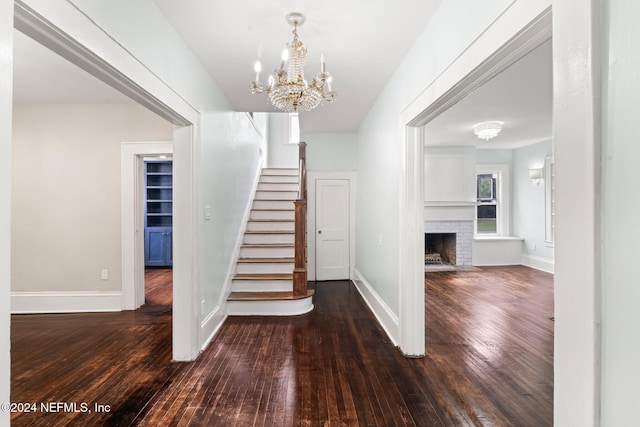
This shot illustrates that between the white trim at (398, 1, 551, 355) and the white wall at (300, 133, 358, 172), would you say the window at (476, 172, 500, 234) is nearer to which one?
the white wall at (300, 133, 358, 172)

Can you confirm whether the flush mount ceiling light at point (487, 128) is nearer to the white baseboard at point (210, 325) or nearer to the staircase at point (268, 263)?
the staircase at point (268, 263)

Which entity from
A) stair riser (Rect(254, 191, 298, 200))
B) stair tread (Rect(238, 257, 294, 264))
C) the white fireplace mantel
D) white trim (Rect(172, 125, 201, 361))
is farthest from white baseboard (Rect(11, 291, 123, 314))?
the white fireplace mantel

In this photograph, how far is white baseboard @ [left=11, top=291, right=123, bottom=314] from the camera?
3949mm

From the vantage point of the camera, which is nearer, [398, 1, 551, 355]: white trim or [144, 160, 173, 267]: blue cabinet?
[398, 1, 551, 355]: white trim

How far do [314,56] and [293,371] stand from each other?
8.38ft

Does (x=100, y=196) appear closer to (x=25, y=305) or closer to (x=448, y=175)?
(x=25, y=305)

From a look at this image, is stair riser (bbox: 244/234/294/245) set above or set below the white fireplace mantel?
below

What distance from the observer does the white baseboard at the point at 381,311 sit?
3047 millimetres

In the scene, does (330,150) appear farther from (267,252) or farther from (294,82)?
(294,82)

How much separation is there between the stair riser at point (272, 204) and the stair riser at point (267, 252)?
117 cm

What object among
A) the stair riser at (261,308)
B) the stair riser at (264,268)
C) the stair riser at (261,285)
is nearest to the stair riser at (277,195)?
the stair riser at (264,268)

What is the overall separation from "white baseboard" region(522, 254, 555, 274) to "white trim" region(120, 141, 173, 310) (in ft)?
22.7

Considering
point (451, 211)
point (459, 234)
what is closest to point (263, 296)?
point (451, 211)

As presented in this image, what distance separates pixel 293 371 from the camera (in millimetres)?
2510
